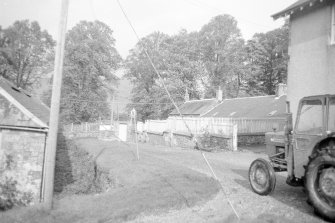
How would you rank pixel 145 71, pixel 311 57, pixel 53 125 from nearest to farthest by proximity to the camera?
1. pixel 53 125
2. pixel 311 57
3. pixel 145 71

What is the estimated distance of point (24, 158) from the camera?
9781 millimetres

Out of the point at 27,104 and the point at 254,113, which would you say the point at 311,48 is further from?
the point at 254,113

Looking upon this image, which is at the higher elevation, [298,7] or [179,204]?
[298,7]

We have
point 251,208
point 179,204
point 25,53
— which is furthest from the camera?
point 25,53

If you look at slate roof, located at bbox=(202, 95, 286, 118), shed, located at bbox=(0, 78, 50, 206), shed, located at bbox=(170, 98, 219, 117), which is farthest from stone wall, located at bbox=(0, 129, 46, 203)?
shed, located at bbox=(170, 98, 219, 117)

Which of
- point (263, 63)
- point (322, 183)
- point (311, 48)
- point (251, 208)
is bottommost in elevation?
point (251, 208)

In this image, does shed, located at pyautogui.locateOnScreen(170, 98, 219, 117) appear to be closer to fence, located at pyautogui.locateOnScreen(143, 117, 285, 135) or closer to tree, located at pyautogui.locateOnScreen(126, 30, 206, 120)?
tree, located at pyautogui.locateOnScreen(126, 30, 206, 120)

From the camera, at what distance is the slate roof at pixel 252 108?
27.2 meters

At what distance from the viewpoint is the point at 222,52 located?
4588 cm

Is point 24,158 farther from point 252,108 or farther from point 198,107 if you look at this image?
point 198,107

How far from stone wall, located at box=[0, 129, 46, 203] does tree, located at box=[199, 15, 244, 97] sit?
39.3 metres

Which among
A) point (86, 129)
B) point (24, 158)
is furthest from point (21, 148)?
point (86, 129)

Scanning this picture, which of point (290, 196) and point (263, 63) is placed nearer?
point (290, 196)

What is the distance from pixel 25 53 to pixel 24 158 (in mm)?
32430
